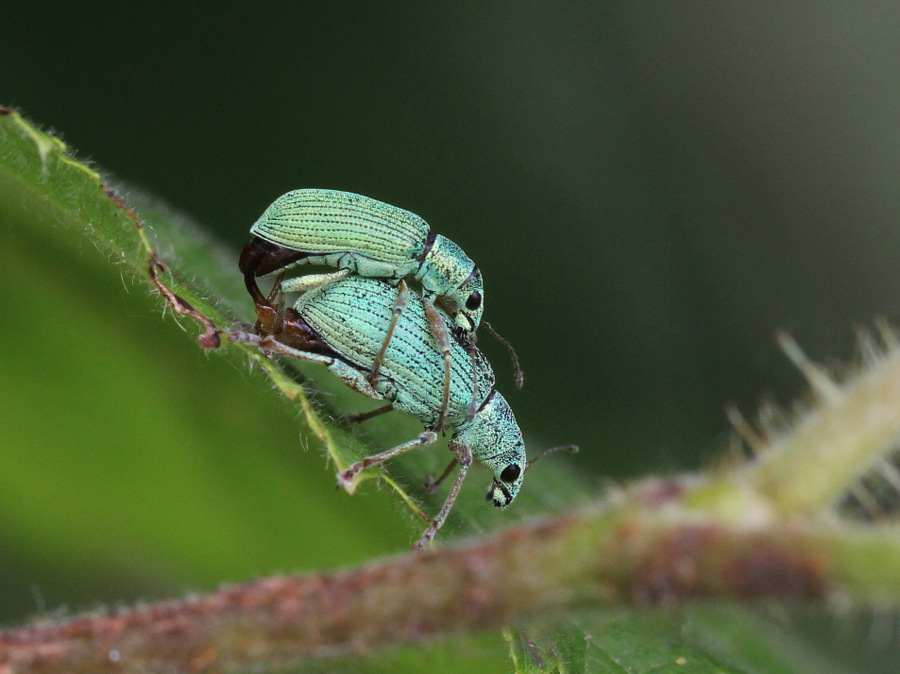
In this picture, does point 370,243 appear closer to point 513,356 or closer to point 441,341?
point 441,341

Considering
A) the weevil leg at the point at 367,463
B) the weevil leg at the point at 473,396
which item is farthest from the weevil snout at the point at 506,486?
the weevil leg at the point at 367,463

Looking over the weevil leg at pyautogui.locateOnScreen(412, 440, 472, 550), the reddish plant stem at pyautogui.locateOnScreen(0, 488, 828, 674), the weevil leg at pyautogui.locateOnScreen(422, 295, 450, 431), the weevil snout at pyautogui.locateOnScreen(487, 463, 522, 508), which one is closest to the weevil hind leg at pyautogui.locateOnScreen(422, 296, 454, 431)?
the weevil leg at pyautogui.locateOnScreen(422, 295, 450, 431)

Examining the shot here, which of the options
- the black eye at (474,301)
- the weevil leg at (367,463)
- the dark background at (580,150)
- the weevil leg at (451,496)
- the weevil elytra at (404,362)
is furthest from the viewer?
the dark background at (580,150)

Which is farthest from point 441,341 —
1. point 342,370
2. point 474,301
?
point 474,301

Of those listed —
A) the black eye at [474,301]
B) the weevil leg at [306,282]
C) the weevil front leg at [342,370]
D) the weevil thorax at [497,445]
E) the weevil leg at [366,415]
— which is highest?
the weevil leg at [306,282]

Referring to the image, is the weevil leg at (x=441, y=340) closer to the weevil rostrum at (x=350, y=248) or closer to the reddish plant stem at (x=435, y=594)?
the weevil rostrum at (x=350, y=248)

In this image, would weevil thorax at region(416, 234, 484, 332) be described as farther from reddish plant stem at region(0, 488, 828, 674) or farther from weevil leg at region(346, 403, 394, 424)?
reddish plant stem at region(0, 488, 828, 674)

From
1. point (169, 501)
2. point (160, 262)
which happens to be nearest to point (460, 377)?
point (169, 501)
